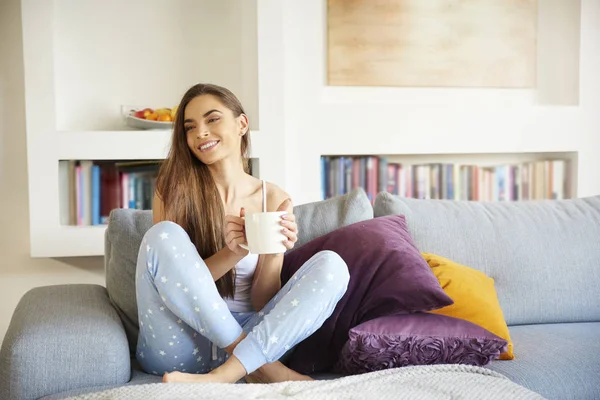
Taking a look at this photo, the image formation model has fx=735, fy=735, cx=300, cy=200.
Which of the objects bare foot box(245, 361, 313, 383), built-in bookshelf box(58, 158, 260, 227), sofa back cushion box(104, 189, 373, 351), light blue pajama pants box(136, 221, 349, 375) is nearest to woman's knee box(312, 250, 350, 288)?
light blue pajama pants box(136, 221, 349, 375)

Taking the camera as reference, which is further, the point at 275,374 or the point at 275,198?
the point at 275,198

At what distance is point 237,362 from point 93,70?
2.03 m

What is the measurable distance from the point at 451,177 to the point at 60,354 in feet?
8.09

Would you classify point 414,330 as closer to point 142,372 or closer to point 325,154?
point 142,372

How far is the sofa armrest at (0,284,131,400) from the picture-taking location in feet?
5.60

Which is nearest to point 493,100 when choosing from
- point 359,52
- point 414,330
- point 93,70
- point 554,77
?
point 554,77

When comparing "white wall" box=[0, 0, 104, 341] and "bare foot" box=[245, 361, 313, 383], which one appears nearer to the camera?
"bare foot" box=[245, 361, 313, 383]

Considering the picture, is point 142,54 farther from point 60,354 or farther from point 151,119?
point 60,354

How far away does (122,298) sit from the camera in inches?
81.7

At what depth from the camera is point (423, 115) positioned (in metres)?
3.56

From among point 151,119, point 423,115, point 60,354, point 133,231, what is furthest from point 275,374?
point 423,115

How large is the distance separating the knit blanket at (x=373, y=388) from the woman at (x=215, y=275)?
0.15 m

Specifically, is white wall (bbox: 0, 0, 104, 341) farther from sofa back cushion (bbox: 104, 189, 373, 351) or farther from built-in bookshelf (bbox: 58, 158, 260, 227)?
sofa back cushion (bbox: 104, 189, 373, 351)

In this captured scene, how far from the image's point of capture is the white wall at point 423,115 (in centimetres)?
345
